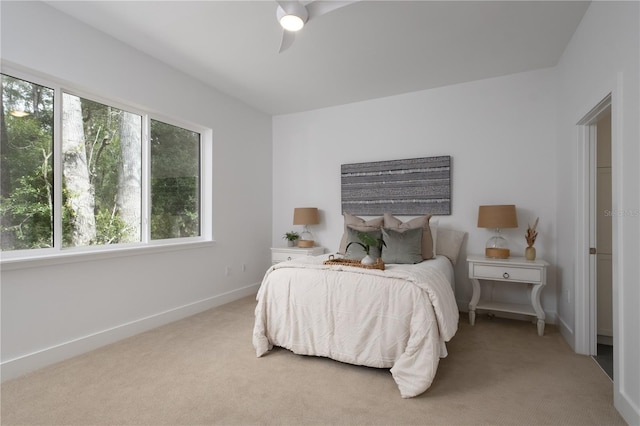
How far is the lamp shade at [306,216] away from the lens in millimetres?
4359

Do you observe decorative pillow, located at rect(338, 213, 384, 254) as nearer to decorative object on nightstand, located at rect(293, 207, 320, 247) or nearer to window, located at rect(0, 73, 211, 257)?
decorative object on nightstand, located at rect(293, 207, 320, 247)

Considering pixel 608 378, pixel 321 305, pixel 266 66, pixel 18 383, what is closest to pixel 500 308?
pixel 608 378

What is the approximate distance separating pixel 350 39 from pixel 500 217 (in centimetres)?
226

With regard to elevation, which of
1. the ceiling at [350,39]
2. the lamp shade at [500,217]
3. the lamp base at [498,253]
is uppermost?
the ceiling at [350,39]

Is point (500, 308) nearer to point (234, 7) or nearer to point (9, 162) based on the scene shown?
point (234, 7)

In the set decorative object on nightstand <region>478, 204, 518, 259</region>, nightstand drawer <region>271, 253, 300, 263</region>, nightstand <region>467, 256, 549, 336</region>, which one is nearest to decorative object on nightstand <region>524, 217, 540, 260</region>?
nightstand <region>467, 256, 549, 336</region>

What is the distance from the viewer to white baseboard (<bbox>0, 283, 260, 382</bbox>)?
2.22 m

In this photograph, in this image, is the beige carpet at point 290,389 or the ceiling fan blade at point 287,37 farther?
the ceiling fan blade at point 287,37

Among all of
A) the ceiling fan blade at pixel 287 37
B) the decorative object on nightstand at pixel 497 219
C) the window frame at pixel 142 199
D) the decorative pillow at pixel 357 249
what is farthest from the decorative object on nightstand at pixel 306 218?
the ceiling fan blade at pixel 287 37

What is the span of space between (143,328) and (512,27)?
425cm

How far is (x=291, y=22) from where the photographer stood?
215cm

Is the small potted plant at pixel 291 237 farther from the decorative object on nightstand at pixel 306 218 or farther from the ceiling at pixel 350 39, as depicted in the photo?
the ceiling at pixel 350 39

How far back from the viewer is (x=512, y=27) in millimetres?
2648

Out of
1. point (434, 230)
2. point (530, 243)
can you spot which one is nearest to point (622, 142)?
point (530, 243)
